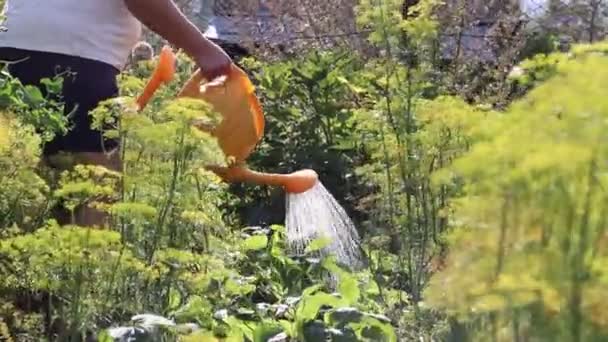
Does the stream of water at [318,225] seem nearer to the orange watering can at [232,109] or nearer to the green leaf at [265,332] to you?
the orange watering can at [232,109]

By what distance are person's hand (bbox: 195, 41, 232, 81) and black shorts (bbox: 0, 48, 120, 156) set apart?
0.28m

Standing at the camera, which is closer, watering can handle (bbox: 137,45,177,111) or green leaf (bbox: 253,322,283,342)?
green leaf (bbox: 253,322,283,342)

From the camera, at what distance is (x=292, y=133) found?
16.8 feet

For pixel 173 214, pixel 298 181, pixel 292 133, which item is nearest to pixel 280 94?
pixel 292 133

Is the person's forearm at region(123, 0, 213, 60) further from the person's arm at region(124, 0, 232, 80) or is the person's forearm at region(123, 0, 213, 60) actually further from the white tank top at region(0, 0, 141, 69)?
the white tank top at region(0, 0, 141, 69)

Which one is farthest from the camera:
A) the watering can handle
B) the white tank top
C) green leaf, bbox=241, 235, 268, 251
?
green leaf, bbox=241, 235, 268, 251

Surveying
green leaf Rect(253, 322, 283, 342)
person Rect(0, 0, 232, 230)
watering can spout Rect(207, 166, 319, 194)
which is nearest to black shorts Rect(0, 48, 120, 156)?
person Rect(0, 0, 232, 230)

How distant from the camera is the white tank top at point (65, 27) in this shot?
3.53 meters

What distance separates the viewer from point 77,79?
3506mm

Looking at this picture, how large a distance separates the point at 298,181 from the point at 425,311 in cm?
93

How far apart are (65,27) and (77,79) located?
141 mm

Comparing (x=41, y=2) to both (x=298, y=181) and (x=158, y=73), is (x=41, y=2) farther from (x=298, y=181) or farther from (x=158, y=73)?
(x=298, y=181)

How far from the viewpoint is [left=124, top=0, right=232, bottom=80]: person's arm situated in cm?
345

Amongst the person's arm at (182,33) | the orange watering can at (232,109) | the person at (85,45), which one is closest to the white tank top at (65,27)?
the person at (85,45)
